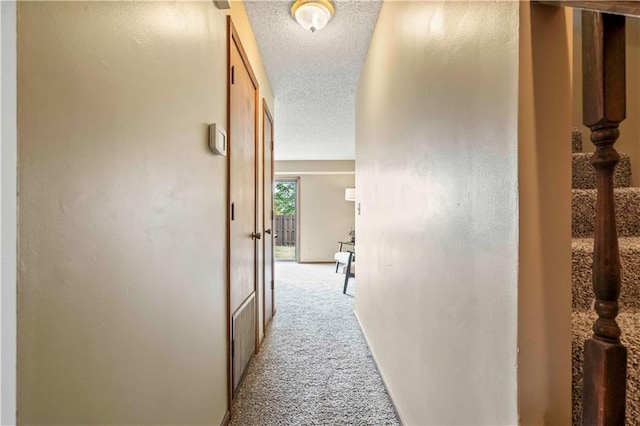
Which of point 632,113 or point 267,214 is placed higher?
point 632,113

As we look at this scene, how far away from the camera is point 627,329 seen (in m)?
0.79

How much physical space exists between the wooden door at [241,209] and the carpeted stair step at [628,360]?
1.38m

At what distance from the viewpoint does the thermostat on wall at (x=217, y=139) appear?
1315 mm

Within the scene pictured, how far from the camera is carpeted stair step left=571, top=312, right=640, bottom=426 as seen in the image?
644 mm

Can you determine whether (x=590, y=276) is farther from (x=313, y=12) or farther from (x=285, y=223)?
(x=285, y=223)

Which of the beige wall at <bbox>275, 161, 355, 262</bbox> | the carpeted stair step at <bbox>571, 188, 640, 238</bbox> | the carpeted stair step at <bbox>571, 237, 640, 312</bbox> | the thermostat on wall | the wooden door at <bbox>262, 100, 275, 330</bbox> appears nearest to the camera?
the carpeted stair step at <bbox>571, 237, 640, 312</bbox>

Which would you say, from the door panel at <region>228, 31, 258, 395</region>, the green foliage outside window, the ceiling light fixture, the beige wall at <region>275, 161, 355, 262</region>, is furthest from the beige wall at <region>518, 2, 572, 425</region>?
the green foliage outside window

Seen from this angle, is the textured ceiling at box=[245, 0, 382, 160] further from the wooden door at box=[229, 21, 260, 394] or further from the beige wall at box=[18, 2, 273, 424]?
the beige wall at box=[18, 2, 273, 424]

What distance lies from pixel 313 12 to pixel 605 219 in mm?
1852

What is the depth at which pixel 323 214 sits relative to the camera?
7.13 m

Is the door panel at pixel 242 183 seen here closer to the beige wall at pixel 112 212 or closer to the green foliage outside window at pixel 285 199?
the beige wall at pixel 112 212

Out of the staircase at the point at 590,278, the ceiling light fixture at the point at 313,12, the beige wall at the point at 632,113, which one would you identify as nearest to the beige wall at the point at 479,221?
the staircase at the point at 590,278

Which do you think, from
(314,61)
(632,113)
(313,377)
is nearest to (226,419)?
(313,377)

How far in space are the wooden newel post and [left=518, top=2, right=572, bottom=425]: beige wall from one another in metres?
0.07
